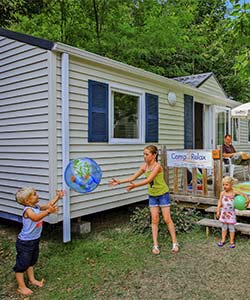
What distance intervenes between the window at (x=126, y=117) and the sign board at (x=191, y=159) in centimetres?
75

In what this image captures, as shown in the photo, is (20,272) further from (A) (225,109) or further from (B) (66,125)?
(A) (225,109)

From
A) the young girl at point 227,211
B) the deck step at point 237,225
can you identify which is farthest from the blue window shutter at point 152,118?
the young girl at point 227,211

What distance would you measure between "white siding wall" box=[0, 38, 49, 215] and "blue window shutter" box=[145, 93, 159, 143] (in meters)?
2.35

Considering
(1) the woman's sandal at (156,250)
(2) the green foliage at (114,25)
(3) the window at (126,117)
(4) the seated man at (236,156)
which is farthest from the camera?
(2) the green foliage at (114,25)

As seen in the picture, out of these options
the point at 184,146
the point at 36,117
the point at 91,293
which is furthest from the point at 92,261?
the point at 184,146

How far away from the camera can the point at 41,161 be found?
14.2ft

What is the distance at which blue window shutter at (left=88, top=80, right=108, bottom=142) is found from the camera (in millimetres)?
4824

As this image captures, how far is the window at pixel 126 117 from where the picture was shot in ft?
17.5

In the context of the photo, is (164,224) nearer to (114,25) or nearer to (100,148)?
(100,148)

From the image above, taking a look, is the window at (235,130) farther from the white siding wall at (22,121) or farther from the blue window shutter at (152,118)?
the white siding wall at (22,121)

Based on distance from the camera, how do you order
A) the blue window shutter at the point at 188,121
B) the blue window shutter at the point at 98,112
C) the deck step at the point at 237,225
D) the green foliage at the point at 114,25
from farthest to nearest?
the green foliage at the point at 114,25, the blue window shutter at the point at 188,121, the blue window shutter at the point at 98,112, the deck step at the point at 237,225

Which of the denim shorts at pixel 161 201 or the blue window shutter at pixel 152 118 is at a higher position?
the blue window shutter at pixel 152 118

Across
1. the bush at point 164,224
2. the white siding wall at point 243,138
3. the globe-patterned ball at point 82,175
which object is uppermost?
the white siding wall at point 243,138

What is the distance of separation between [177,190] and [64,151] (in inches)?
95.9
